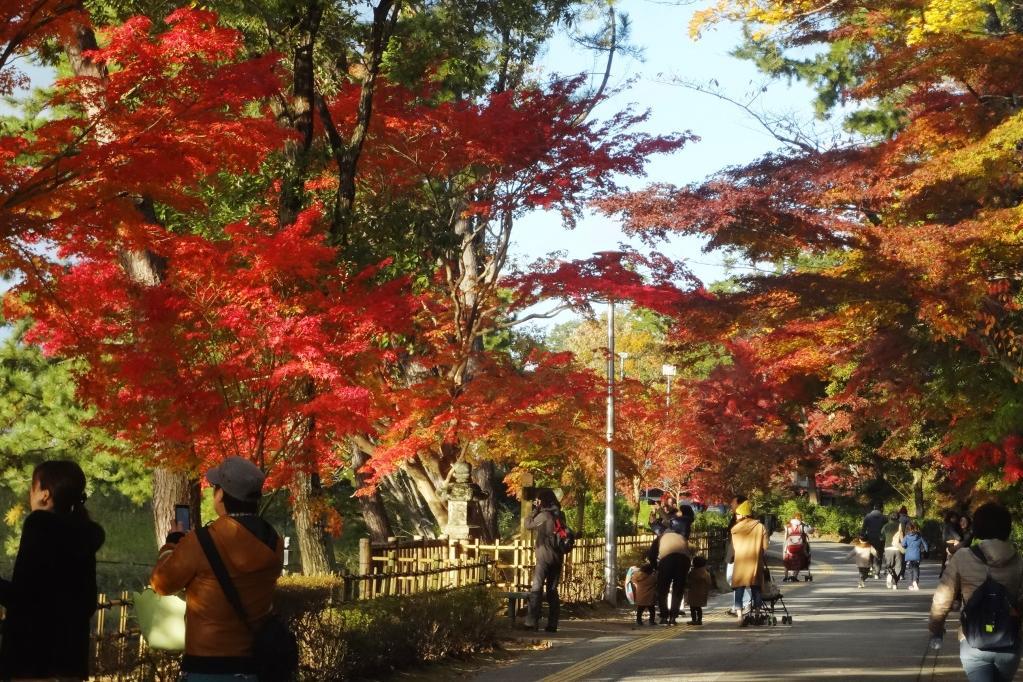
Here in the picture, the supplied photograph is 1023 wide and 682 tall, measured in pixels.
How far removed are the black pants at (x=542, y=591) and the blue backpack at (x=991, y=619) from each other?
1080 cm

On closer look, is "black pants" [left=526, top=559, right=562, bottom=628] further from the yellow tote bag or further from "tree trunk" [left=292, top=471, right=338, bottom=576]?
the yellow tote bag

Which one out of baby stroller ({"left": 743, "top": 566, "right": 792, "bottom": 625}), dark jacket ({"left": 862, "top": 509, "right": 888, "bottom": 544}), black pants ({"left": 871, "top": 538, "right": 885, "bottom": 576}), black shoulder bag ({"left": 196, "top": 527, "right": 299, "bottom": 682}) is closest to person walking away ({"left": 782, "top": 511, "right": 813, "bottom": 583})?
dark jacket ({"left": 862, "top": 509, "right": 888, "bottom": 544})

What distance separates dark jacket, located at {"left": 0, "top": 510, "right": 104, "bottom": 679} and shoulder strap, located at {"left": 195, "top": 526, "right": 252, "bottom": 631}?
64 cm

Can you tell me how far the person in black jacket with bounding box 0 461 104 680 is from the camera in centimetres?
579

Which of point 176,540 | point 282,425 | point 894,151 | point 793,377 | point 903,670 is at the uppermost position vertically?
point 894,151

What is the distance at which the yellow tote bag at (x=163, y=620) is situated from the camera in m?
6.57

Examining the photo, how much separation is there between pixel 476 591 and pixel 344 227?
15.2 ft

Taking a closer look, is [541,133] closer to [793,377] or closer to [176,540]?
[793,377]

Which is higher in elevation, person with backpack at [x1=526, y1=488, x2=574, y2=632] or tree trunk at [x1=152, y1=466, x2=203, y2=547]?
tree trunk at [x1=152, y1=466, x2=203, y2=547]

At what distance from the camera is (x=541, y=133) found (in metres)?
21.0

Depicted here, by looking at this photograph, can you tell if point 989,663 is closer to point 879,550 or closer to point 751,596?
point 751,596

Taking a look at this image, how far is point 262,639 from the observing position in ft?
18.7

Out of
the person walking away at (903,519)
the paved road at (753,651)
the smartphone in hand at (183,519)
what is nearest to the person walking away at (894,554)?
the person walking away at (903,519)

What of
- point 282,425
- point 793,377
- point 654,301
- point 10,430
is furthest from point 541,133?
point 10,430
